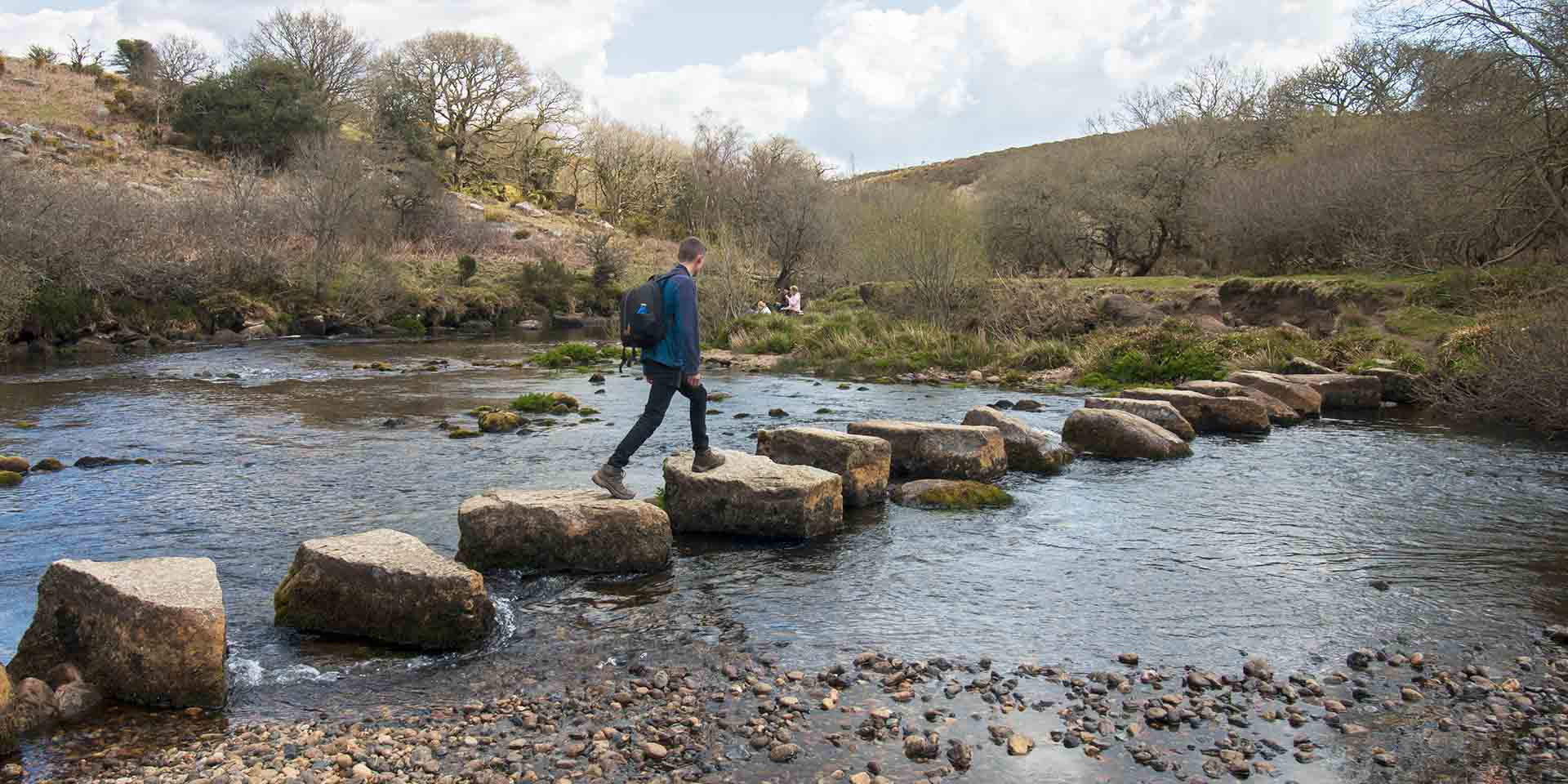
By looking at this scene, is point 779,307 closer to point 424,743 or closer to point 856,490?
point 856,490

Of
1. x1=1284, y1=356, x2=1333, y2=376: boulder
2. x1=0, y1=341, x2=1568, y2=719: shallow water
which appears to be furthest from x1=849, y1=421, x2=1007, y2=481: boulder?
x1=1284, y1=356, x2=1333, y2=376: boulder

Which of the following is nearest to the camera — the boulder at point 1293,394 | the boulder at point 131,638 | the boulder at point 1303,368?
the boulder at point 131,638

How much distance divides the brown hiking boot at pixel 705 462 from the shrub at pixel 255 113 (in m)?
59.6

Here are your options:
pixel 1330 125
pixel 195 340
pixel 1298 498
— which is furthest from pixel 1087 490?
pixel 1330 125

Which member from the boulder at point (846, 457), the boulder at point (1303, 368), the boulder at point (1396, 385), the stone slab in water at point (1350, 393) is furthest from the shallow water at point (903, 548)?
the boulder at point (1303, 368)

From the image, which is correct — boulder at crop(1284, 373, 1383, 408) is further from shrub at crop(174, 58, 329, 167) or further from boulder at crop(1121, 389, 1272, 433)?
shrub at crop(174, 58, 329, 167)

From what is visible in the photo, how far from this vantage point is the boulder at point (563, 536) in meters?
9.16

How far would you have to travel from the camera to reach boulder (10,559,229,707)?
249 inches

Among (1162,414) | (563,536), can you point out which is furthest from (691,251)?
(1162,414)

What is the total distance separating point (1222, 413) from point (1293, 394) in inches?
113

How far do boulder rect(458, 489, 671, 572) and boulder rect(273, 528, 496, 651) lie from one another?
53.9 inches

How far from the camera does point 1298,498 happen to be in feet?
40.5

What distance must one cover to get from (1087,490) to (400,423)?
11403mm

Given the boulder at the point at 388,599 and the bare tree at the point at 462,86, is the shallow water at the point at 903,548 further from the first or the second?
the bare tree at the point at 462,86
